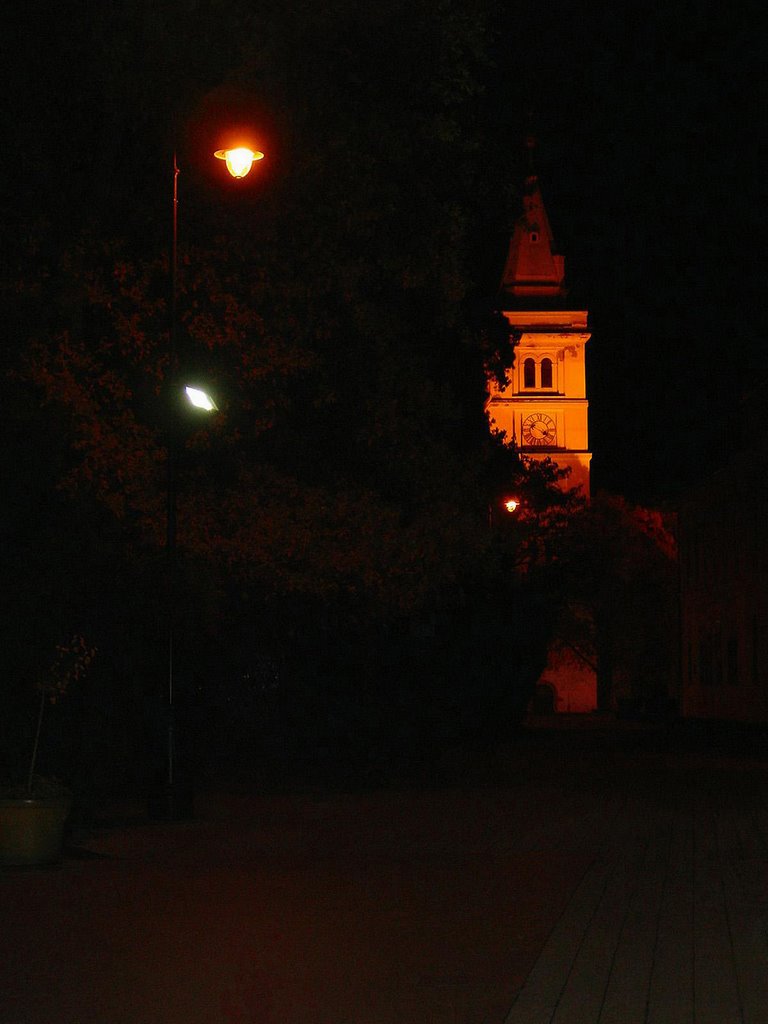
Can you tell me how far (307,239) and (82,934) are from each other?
1300 centimetres

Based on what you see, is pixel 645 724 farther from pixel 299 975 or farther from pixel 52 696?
pixel 299 975

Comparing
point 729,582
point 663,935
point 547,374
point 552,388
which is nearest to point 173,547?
point 663,935

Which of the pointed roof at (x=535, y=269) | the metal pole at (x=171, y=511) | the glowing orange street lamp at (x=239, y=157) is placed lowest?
the metal pole at (x=171, y=511)

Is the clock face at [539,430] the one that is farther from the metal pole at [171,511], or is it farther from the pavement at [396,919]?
the metal pole at [171,511]

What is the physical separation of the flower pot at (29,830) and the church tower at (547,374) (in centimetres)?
8086

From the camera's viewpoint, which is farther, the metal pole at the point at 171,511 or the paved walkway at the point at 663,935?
the metal pole at the point at 171,511

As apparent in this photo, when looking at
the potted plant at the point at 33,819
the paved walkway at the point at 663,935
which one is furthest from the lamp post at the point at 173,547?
the paved walkway at the point at 663,935

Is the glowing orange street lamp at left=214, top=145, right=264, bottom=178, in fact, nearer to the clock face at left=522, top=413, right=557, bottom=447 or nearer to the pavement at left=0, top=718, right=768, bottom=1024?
the pavement at left=0, top=718, right=768, bottom=1024

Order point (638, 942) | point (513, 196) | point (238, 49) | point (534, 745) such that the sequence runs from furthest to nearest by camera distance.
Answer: point (534, 745) < point (513, 196) < point (238, 49) < point (638, 942)

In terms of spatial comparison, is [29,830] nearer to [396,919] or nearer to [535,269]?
[396,919]

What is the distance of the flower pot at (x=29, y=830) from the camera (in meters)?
14.4

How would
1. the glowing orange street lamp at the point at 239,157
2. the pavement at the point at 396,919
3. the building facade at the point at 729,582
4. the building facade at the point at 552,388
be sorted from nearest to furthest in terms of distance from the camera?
the pavement at the point at 396,919
the glowing orange street lamp at the point at 239,157
the building facade at the point at 729,582
the building facade at the point at 552,388

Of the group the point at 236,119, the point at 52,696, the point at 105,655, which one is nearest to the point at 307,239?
the point at 236,119

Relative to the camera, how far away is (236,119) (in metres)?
18.1
